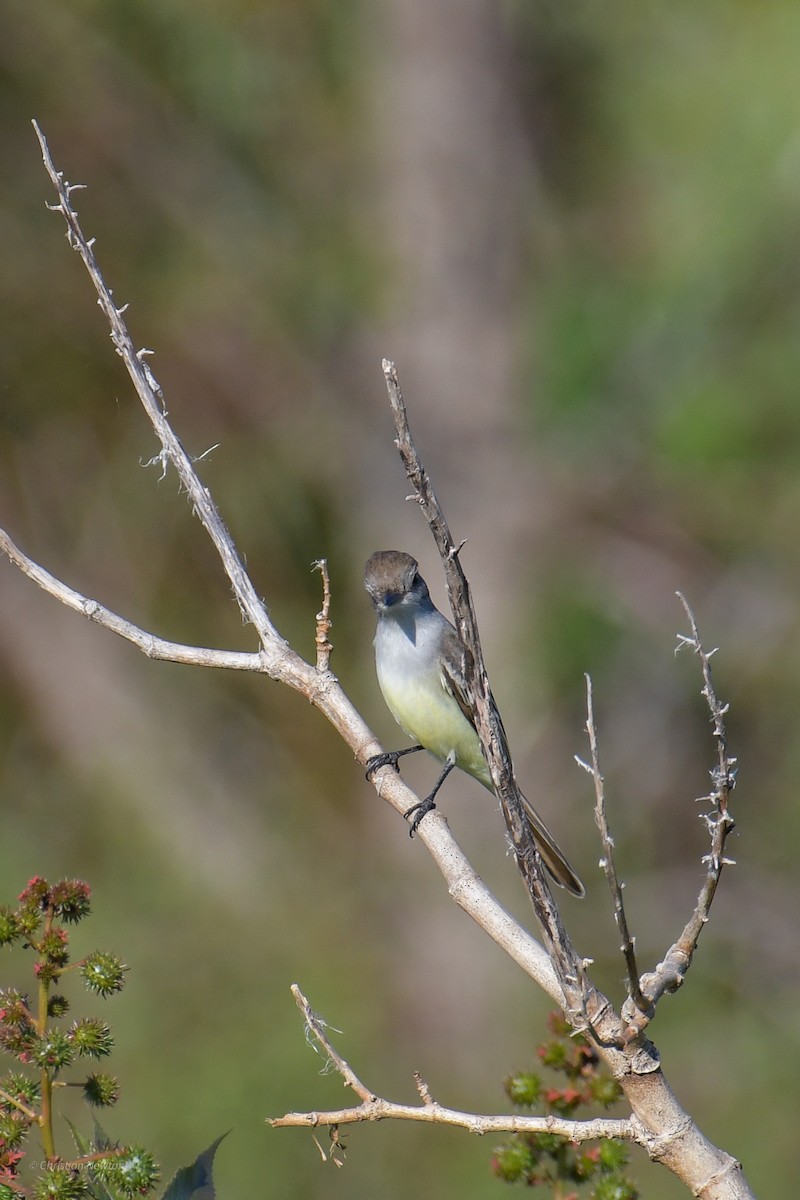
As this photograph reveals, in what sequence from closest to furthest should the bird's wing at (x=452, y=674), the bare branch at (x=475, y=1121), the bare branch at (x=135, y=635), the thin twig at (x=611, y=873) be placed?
the thin twig at (x=611, y=873) < the bare branch at (x=475, y=1121) < the bare branch at (x=135, y=635) < the bird's wing at (x=452, y=674)

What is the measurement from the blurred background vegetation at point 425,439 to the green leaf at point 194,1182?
7431 millimetres

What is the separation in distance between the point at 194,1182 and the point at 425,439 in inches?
329

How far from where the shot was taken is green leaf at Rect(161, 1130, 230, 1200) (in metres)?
1.86

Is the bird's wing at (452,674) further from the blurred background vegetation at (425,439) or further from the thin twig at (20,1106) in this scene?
the blurred background vegetation at (425,439)

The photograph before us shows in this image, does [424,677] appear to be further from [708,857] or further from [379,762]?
[708,857]

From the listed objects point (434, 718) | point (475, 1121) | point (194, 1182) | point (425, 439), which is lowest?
point (475, 1121)

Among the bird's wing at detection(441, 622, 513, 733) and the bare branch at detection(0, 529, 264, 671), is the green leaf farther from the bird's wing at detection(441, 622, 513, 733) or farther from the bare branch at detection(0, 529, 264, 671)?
the bird's wing at detection(441, 622, 513, 733)

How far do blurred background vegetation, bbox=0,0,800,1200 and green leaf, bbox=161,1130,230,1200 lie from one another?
24.4 feet

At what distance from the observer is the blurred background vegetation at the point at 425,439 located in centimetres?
946

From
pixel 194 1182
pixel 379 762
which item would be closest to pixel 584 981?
pixel 194 1182

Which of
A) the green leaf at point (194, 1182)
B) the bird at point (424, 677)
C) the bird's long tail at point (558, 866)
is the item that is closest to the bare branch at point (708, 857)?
the green leaf at point (194, 1182)

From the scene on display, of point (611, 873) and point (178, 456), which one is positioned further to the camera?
point (178, 456)

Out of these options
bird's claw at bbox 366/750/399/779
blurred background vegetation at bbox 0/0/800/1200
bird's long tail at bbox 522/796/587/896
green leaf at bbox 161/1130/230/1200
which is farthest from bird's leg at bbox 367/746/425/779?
blurred background vegetation at bbox 0/0/800/1200

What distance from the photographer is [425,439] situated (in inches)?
393
